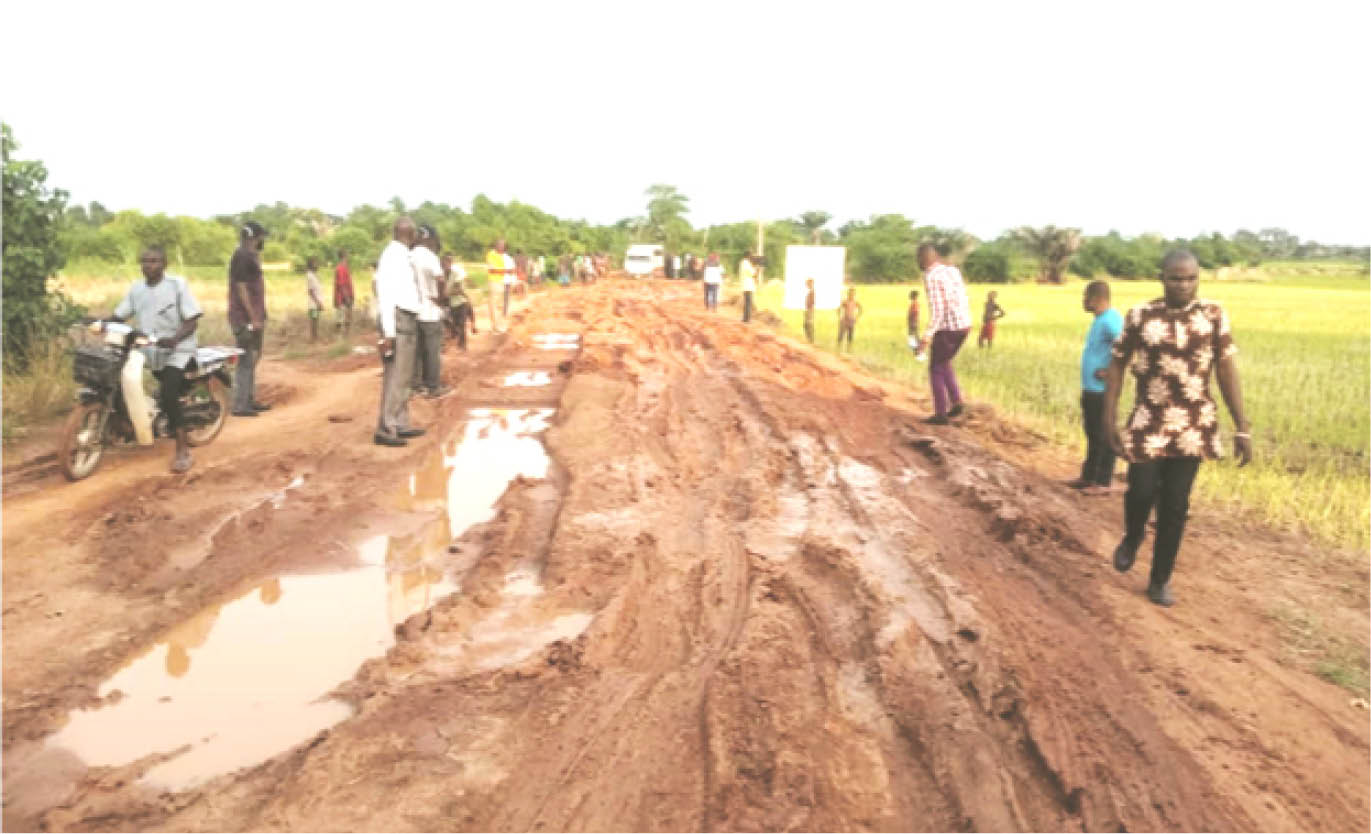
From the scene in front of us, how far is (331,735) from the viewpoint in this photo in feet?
10.9

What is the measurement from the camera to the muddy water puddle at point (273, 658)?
3348mm

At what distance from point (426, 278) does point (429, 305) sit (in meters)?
0.25

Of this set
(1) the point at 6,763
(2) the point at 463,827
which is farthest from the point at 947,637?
(1) the point at 6,763

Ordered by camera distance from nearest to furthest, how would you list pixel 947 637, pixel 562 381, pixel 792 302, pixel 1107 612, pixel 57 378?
pixel 947 637, pixel 1107 612, pixel 57 378, pixel 562 381, pixel 792 302

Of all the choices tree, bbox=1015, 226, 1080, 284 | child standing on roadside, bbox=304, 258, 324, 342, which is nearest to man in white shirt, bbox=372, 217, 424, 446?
child standing on roadside, bbox=304, 258, 324, 342

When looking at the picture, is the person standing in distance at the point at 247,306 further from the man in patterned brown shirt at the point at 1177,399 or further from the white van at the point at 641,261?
the white van at the point at 641,261

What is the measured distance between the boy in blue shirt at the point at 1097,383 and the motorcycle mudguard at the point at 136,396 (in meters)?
6.82

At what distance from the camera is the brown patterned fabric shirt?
4.75 meters

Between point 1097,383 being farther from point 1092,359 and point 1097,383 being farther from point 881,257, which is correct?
point 881,257

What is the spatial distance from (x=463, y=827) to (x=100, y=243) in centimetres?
4571

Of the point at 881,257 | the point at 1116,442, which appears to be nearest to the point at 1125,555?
the point at 1116,442

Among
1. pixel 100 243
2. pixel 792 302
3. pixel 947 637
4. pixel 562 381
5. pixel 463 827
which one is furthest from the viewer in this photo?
pixel 100 243

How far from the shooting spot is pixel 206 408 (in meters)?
7.68

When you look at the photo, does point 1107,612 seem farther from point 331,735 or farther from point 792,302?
point 792,302
